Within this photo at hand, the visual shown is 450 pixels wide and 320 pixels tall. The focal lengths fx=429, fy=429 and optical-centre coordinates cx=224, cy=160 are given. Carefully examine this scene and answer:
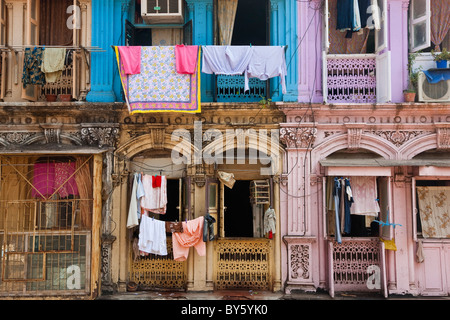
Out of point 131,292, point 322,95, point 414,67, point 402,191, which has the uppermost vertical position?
point 414,67

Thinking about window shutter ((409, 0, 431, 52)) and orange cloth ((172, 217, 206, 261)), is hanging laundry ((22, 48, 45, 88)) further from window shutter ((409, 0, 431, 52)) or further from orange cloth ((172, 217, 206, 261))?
window shutter ((409, 0, 431, 52))

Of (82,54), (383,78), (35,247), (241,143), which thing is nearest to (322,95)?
(383,78)

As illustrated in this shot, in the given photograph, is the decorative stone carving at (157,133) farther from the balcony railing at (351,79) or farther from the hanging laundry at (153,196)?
the balcony railing at (351,79)

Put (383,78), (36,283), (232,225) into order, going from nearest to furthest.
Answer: (36,283) < (383,78) < (232,225)

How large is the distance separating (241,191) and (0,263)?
5.66m

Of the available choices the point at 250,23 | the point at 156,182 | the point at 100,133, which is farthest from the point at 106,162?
the point at 250,23

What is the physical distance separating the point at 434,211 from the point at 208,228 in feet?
16.1

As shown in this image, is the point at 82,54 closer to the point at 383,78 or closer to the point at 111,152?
the point at 111,152

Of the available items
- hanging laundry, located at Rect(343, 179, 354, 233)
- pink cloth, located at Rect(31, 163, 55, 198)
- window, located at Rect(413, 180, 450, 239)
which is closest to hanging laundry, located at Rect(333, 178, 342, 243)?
hanging laundry, located at Rect(343, 179, 354, 233)

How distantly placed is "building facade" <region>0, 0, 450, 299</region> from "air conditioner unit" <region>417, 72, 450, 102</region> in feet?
0.29

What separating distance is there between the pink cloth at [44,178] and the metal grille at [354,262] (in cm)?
618

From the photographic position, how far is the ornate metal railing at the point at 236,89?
31.7 ft

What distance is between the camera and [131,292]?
9.21 m

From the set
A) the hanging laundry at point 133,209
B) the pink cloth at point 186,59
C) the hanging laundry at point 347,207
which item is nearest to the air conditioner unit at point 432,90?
the hanging laundry at point 347,207
